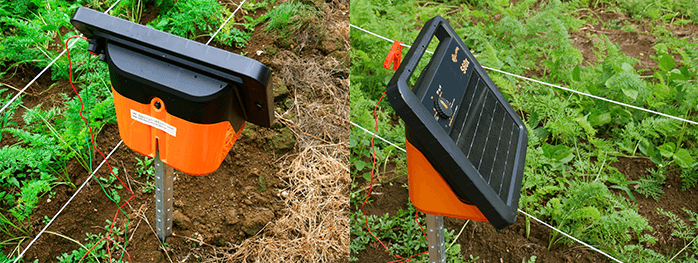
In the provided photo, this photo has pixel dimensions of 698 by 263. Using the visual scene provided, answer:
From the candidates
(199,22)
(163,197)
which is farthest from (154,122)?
(199,22)

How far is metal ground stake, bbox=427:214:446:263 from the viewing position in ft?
4.94

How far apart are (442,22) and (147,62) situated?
0.91m

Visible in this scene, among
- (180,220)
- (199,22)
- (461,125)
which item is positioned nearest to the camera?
(461,125)

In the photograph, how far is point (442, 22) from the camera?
4.87ft

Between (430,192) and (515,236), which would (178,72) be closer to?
(430,192)

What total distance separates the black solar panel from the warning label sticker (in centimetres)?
72

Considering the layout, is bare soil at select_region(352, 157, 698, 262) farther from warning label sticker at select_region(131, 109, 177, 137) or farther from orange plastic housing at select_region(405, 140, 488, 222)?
warning label sticker at select_region(131, 109, 177, 137)

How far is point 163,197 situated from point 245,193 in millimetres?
614

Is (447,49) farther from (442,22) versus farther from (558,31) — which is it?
(558,31)

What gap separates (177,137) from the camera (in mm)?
1437

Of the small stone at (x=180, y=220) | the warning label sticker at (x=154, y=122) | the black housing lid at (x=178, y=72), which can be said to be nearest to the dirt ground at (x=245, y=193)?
the small stone at (x=180, y=220)

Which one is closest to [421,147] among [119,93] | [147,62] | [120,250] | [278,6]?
[147,62]

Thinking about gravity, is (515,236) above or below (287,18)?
below

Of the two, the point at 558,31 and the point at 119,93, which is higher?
the point at 119,93
